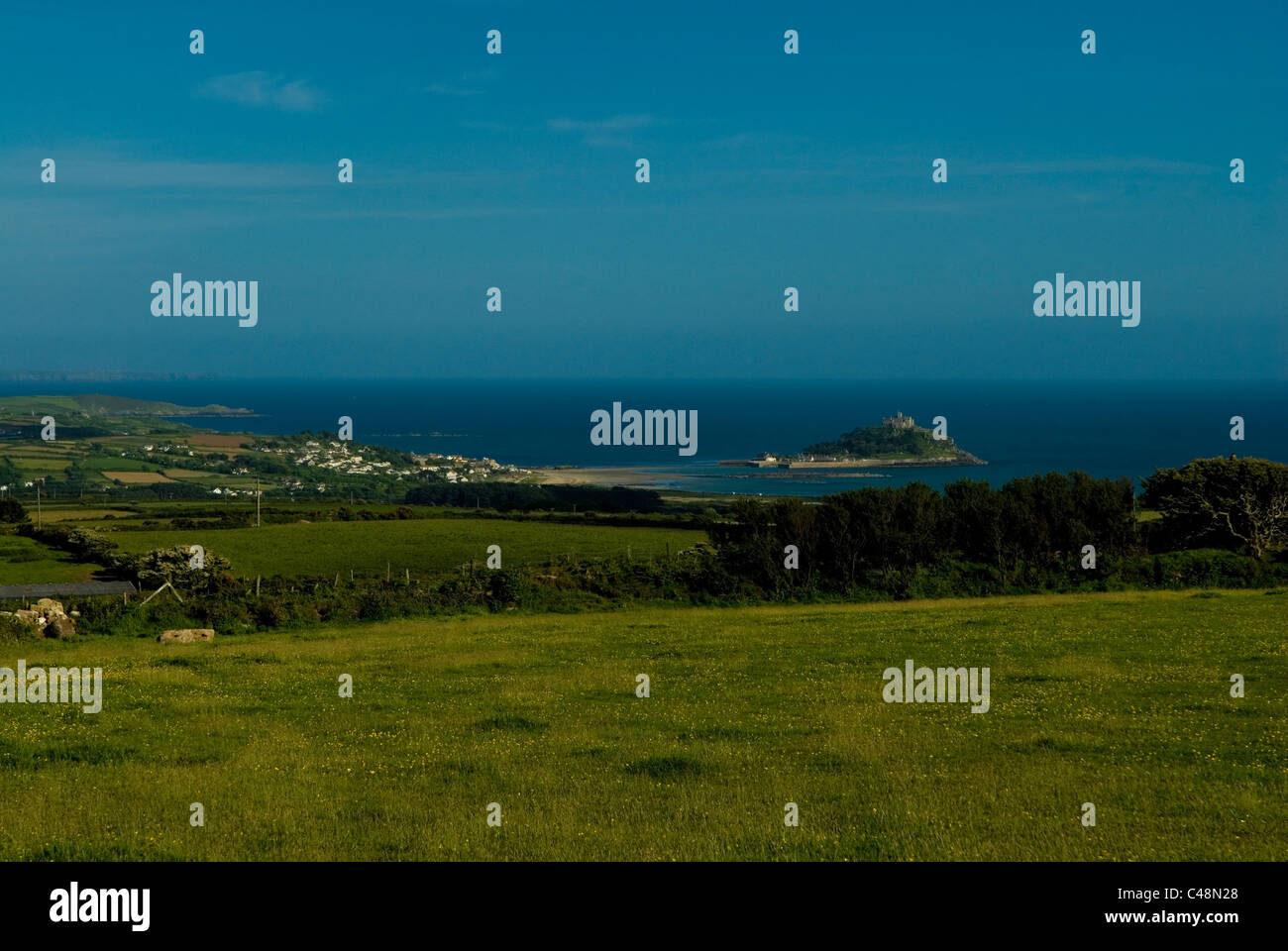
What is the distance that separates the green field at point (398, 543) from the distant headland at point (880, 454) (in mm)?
115177

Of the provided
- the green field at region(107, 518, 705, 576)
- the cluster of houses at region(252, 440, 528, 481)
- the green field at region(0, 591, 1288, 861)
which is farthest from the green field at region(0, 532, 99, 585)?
the cluster of houses at region(252, 440, 528, 481)

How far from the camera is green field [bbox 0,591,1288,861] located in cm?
1188

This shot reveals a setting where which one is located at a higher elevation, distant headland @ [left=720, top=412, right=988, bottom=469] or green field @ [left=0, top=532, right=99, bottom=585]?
distant headland @ [left=720, top=412, right=988, bottom=469]

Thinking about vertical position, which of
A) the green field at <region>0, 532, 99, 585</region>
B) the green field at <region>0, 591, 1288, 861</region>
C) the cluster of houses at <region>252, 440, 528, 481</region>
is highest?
the cluster of houses at <region>252, 440, 528, 481</region>

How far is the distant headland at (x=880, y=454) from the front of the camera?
186 metres

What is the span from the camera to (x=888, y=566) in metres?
45.7

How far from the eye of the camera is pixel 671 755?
15711 millimetres

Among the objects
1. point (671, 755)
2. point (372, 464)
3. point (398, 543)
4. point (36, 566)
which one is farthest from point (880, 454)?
point (671, 755)

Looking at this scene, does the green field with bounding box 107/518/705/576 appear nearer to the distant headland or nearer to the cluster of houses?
the cluster of houses

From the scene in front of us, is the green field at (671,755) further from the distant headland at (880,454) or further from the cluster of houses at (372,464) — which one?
the distant headland at (880,454)

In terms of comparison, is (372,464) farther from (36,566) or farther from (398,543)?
(36,566)

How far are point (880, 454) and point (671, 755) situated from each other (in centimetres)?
17890

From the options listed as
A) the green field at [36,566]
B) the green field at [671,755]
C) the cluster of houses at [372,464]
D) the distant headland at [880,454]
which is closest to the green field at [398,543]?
the green field at [36,566]

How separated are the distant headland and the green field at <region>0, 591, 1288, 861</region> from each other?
6253 inches
